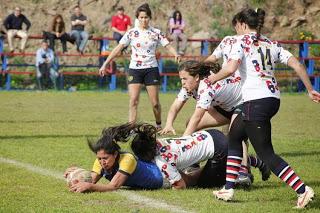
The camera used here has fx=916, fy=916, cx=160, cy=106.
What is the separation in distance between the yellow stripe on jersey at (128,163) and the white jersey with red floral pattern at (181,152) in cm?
33

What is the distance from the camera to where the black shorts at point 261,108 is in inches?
315

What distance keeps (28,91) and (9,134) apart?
13629 millimetres

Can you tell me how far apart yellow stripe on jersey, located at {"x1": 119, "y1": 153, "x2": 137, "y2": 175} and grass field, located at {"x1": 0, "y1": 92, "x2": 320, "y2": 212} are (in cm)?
24

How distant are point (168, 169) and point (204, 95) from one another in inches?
36.7

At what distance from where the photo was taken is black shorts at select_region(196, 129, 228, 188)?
9.14 m

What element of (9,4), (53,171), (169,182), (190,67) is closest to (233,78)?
(190,67)

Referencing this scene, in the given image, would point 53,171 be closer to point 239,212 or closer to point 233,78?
point 233,78

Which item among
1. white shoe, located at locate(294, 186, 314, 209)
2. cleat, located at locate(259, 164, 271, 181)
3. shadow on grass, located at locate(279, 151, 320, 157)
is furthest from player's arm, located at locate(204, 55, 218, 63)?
shadow on grass, located at locate(279, 151, 320, 157)

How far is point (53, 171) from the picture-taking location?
409 inches

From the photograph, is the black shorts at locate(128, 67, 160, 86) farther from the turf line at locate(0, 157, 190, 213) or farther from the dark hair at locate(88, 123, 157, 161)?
the dark hair at locate(88, 123, 157, 161)

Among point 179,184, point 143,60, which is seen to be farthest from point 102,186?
point 143,60

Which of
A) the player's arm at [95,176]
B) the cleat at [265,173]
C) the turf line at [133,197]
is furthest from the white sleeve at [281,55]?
the player's arm at [95,176]

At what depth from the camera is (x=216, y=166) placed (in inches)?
363

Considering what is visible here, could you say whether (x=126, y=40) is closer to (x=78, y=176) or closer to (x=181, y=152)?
(x=181, y=152)
